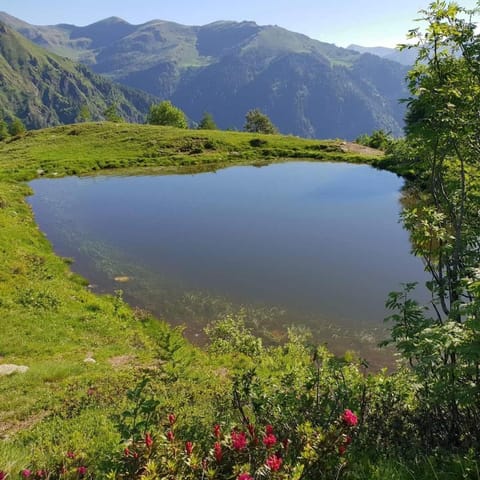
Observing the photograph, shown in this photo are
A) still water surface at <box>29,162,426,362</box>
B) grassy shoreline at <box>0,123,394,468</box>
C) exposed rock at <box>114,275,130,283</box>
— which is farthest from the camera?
exposed rock at <box>114,275,130,283</box>

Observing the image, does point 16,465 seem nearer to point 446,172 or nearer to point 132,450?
point 132,450

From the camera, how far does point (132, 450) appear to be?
555 cm

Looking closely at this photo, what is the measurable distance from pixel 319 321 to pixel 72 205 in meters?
37.0

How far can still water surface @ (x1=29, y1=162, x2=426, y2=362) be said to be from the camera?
72.9 ft

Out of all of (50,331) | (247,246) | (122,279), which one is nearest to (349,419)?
(50,331)

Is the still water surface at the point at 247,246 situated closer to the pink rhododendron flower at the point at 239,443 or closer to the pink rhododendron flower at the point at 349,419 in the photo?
the pink rhododendron flower at the point at 349,419

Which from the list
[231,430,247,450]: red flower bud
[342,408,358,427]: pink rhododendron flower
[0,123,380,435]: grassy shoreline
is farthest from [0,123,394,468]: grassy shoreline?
[342,408,358,427]: pink rhododendron flower

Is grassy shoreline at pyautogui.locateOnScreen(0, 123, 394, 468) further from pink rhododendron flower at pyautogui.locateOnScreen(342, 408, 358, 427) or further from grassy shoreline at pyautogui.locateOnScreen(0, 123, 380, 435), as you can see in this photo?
pink rhododendron flower at pyautogui.locateOnScreen(342, 408, 358, 427)

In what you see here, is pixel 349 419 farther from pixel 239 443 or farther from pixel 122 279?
pixel 122 279

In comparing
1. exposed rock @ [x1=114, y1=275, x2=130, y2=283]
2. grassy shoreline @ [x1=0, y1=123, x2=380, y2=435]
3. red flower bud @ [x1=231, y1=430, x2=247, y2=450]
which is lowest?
exposed rock @ [x1=114, y1=275, x2=130, y2=283]

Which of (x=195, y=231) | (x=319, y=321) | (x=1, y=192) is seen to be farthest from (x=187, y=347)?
(x=1, y=192)

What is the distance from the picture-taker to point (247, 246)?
31594mm

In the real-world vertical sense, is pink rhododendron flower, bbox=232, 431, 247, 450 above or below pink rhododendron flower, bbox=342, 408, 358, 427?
below

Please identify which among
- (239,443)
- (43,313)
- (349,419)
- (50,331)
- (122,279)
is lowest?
(122,279)
